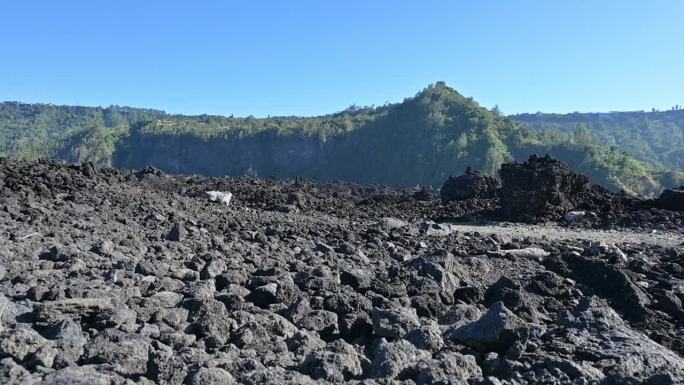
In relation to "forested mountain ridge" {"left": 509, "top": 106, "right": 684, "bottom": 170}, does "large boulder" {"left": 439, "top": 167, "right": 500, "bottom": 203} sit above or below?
below

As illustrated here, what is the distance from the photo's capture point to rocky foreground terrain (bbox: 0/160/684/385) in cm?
333

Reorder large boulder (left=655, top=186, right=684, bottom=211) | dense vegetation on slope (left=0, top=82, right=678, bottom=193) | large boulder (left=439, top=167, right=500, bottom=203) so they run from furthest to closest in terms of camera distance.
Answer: dense vegetation on slope (left=0, top=82, right=678, bottom=193) < large boulder (left=439, top=167, right=500, bottom=203) < large boulder (left=655, top=186, right=684, bottom=211)

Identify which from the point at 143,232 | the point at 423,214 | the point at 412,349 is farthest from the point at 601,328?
the point at 423,214

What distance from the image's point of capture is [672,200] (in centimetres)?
1764

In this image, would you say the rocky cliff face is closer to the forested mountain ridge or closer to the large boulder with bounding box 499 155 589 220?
the large boulder with bounding box 499 155 589 220

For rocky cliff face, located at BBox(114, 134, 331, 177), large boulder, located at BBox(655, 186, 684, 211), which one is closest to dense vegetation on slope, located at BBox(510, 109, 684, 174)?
rocky cliff face, located at BBox(114, 134, 331, 177)

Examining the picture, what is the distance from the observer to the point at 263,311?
14.9 ft

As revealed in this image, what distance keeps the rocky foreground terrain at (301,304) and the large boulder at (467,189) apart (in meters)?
10.4

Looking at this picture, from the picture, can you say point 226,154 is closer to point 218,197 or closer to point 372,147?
point 372,147

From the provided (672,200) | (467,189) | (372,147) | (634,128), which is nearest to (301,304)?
(672,200)

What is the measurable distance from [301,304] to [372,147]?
5760 cm

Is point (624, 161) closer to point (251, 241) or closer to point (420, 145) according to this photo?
point (420, 145)

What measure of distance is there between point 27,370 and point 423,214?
15.2 m

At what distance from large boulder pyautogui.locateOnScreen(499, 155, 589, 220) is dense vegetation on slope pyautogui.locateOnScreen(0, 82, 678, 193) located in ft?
79.7
